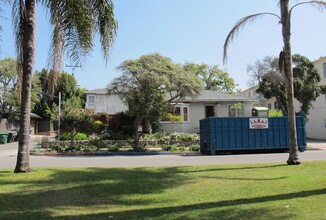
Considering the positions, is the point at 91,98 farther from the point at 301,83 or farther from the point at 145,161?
the point at 145,161

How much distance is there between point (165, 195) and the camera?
333 inches

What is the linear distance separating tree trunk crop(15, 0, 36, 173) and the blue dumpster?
1406 cm

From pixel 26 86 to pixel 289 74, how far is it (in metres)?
9.19

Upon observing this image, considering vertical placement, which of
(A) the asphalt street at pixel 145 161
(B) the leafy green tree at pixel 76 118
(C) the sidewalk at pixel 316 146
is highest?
(B) the leafy green tree at pixel 76 118

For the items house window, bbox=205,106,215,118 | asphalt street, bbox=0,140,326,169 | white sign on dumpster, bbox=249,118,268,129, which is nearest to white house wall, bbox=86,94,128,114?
house window, bbox=205,106,215,118

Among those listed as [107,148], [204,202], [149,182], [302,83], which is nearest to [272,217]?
[204,202]

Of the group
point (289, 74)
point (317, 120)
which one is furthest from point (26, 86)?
point (317, 120)

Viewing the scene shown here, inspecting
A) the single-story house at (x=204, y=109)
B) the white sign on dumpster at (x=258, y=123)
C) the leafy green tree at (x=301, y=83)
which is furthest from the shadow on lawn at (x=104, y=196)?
the leafy green tree at (x=301, y=83)

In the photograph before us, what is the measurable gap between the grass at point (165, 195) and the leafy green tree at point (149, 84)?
1414 cm

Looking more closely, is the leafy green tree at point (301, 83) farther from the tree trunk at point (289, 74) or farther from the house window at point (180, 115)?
the tree trunk at point (289, 74)

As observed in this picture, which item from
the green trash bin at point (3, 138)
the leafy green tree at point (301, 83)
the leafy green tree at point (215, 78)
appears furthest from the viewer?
the leafy green tree at point (215, 78)

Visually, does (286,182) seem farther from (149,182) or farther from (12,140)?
(12,140)

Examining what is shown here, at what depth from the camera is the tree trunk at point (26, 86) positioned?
1182 centimetres

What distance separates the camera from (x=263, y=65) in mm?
40594
